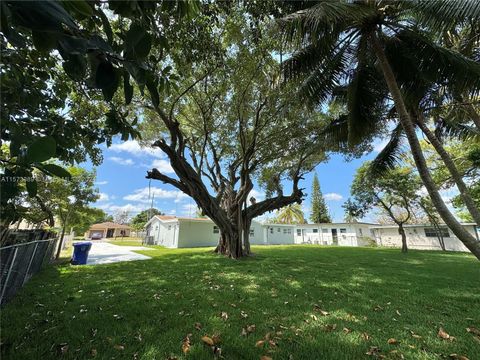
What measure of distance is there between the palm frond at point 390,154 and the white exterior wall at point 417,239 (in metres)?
21.5

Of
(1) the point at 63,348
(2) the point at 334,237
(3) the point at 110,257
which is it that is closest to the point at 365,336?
(1) the point at 63,348

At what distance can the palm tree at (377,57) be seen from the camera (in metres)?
4.51

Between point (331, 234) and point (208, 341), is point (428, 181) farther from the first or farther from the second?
point (331, 234)

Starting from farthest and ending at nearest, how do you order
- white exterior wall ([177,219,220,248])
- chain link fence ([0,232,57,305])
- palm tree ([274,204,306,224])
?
palm tree ([274,204,306,224]) < white exterior wall ([177,219,220,248]) < chain link fence ([0,232,57,305])

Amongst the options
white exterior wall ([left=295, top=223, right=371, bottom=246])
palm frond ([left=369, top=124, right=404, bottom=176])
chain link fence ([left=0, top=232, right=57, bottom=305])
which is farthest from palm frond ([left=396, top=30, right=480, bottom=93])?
white exterior wall ([left=295, top=223, right=371, bottom=246])

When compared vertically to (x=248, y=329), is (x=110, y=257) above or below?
above

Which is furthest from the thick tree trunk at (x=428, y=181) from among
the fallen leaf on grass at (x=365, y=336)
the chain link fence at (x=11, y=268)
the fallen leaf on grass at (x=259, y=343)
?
the chain link fence at (x=11, y=268)

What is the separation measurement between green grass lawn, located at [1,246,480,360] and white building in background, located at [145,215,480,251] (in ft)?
54.4

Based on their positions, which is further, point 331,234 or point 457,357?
point 331,234

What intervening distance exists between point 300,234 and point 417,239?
1379 centimetres

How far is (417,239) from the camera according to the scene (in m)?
26.3

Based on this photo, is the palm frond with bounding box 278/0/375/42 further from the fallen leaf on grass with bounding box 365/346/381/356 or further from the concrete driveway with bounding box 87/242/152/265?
the concrete driveway with bounding box 87/242/152/265

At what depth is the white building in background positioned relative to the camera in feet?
75.1

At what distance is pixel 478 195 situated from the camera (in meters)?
14.1
